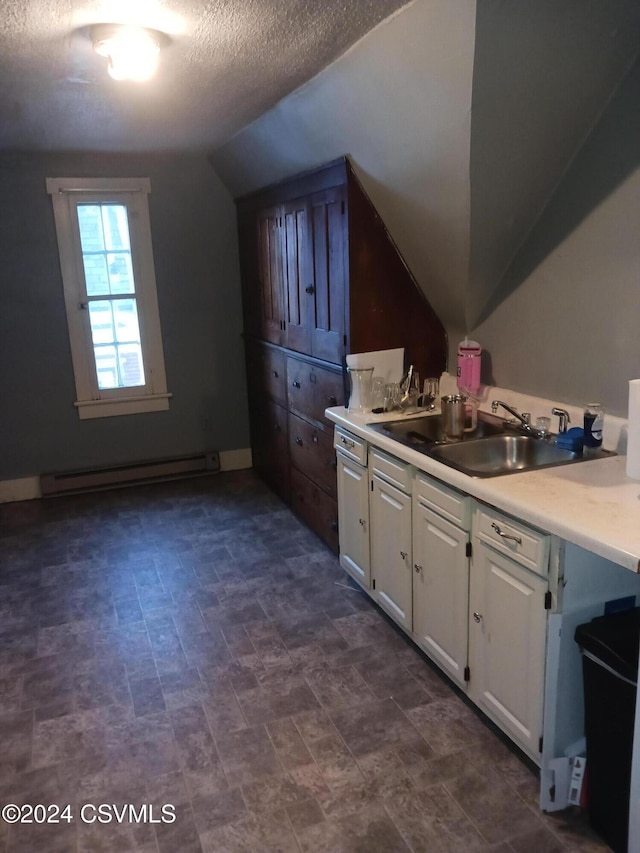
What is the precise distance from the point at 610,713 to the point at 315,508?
2182mm

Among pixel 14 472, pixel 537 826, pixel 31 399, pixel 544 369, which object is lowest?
pixel 537 826

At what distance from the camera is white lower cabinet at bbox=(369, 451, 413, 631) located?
259 centimetres

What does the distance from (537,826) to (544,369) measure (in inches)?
64.4

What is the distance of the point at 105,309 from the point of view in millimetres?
4578

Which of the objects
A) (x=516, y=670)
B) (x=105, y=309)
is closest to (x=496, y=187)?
(x=516, y=670)

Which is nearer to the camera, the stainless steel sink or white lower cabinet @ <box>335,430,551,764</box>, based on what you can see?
white lower cabinet @ <box>335,430,551,764</box>

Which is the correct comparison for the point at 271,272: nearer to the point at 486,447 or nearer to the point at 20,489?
the point at 486,447

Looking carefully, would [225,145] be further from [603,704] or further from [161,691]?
[603,704]

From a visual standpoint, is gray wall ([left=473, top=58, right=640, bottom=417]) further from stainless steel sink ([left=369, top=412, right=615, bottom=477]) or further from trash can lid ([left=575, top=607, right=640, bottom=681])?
trash can lid ([left=575, top=607, right=640, bottom=681])

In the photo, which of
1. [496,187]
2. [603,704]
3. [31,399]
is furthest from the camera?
[31,399]

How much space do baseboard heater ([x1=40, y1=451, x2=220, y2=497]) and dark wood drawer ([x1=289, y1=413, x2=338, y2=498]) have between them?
3.79 ft

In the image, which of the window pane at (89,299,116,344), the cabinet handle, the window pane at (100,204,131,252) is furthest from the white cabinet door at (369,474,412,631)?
the window pane at (100,204,131,252)

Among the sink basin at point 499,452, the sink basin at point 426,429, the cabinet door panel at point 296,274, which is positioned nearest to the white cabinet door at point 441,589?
the sink basin at point 499,452

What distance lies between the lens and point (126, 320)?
4645mm
